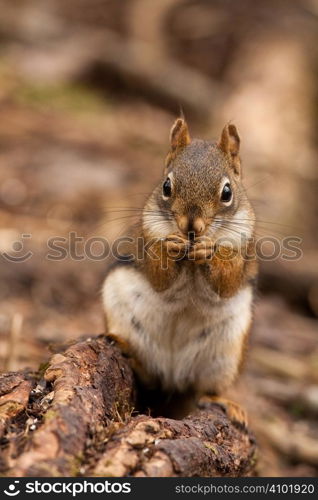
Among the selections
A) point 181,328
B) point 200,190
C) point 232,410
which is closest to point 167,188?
point 200,190

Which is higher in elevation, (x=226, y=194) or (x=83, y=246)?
(x=226, y=194)

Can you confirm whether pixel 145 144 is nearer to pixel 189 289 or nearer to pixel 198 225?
pixel 189 289

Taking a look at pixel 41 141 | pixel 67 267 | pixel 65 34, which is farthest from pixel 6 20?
pixel 67 267

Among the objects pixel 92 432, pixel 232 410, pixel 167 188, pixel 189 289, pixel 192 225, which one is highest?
pixel 167 188

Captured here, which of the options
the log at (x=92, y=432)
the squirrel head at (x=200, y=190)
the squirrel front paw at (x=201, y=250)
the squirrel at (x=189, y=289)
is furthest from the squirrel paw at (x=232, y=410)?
the squirrel head at (x=200, y=190)

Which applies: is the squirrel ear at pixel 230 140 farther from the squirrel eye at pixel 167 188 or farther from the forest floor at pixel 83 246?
the forest floor at pixel 83 246

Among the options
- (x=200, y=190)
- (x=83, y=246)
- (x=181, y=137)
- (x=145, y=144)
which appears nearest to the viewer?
(x=200, y=190)
